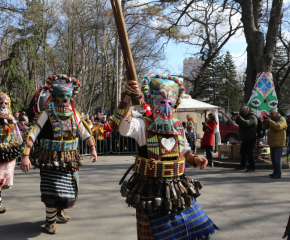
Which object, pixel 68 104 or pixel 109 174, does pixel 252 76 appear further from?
pixel 68 104

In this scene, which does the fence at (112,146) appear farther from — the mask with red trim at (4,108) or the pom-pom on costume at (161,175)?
the pom-pom on costume at (161,175)

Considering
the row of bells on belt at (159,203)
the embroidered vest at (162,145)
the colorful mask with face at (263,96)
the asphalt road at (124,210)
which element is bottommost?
the asphalt road at (124,210)

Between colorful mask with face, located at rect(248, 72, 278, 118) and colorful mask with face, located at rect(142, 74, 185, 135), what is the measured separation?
893cm

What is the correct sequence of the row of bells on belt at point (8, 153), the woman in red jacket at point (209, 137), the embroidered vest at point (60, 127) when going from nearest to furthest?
the embroidered vest at point (60, 127) → the row of bells on belt at point (8, 153) → the woman in red jacket at point (209, 137)

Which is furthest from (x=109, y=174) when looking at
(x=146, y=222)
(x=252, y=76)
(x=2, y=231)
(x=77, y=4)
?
(x=77, y=4)

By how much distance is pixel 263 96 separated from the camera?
11.3 metres

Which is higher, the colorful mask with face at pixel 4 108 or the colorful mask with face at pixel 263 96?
the colorful mask with face at pixel 263 96

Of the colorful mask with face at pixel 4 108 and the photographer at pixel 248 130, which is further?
the photographer at pixel 248 130

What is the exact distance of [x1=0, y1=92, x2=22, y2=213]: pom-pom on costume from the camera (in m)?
5.48

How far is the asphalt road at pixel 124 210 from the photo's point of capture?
4.26 metres

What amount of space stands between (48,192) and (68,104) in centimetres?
132

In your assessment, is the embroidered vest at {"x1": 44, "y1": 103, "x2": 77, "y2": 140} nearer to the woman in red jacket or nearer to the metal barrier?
the woman in red jacket

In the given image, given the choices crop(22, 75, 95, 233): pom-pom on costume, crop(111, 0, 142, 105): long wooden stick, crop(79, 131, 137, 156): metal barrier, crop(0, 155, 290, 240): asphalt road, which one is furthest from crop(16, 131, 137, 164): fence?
crop(111, 0, 142, 105): long wooden stick

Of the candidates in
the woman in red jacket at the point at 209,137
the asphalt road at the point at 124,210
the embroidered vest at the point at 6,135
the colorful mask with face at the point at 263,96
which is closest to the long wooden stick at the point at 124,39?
the asphalt road at the point at 124,210
